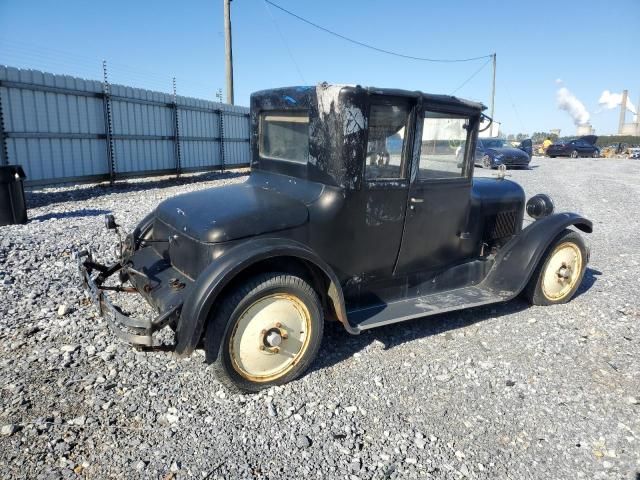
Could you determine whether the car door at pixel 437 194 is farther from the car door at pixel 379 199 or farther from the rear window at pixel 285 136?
the rear window at pixel 285 136

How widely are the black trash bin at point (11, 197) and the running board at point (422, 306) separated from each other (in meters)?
6.08

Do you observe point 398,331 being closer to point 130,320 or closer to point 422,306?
point 422,306

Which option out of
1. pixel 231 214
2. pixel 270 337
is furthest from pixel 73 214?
pixel 270 337

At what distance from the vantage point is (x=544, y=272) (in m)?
4.43

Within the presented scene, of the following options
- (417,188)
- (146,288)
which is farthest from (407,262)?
(146,288)

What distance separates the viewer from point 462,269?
4.19m

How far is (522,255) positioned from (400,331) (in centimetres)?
138

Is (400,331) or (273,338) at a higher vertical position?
(273,338)

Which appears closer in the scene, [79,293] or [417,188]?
[417,188]

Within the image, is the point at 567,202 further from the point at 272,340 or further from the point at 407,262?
the point at 272,340

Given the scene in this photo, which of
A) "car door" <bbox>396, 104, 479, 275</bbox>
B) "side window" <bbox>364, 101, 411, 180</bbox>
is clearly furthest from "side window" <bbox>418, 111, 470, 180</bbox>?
"side window" <bbox>364, 101, 411, 180</bbox>

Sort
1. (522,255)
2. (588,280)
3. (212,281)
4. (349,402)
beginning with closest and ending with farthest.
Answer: (212,281), (349,402), (522,255), (588,280)

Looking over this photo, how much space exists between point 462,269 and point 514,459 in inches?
78.1

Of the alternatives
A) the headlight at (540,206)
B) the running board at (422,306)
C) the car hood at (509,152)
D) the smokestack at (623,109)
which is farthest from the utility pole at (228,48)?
the smokestack at (623,109)
